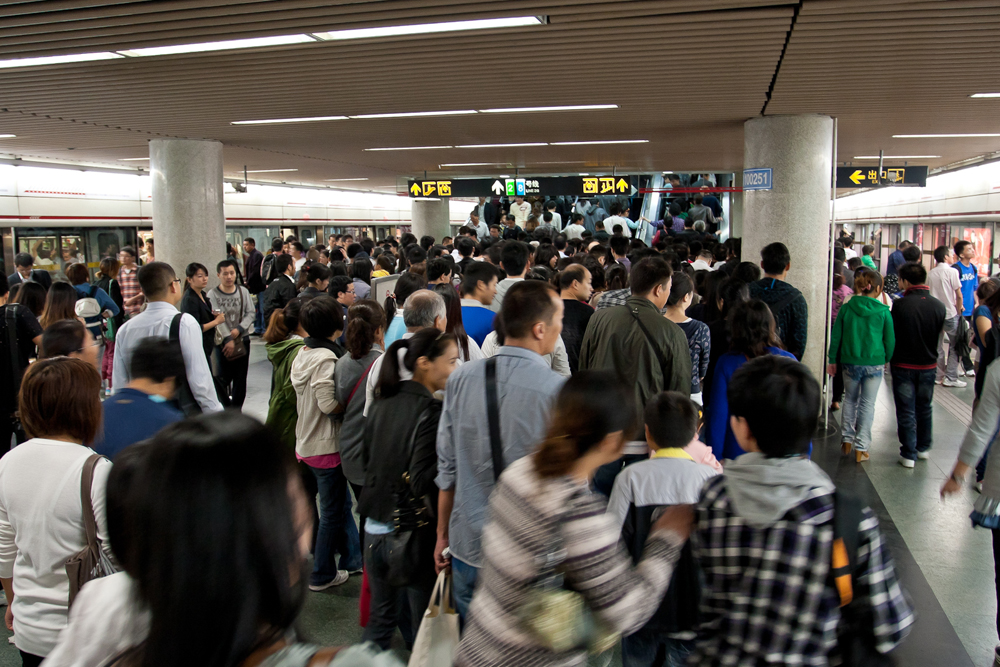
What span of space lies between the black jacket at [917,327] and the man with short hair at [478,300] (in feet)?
12.2

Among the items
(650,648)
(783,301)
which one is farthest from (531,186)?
(650,648)

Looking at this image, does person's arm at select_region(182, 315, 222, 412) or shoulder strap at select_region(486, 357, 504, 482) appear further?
person's arm at select_region(182, 315, 222, 412)

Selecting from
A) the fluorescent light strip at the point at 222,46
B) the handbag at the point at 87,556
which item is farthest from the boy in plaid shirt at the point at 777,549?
the fluorescent light strip at the point at 222,46

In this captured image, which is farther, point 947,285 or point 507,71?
point 947,285

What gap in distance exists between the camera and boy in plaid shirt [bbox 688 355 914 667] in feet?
5.54

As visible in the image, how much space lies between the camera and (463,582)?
2.68m

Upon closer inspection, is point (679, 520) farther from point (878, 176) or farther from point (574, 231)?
point (878, 176)

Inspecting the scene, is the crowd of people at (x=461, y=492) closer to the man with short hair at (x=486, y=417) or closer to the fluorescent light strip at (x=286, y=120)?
the man with short hair at (x=486, y=417)

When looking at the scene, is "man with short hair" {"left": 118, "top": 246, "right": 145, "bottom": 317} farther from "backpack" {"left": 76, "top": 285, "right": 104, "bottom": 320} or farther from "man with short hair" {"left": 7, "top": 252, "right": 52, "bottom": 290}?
"backpack" {"left": 76, "top": 285, "right": 104, "bottom": 320}

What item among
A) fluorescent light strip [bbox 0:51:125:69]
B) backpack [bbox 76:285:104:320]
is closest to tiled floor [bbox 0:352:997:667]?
fluorescent light strip [bbox 0:51:125:69]

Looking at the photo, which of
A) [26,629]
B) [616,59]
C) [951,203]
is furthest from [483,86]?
[951,203]

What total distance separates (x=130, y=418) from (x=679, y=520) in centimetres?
226

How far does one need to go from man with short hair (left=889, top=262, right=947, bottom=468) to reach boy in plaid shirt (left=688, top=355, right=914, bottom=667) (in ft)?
16.8

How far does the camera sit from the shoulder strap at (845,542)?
167 centimetres
